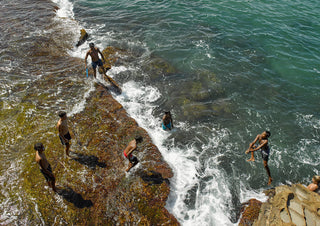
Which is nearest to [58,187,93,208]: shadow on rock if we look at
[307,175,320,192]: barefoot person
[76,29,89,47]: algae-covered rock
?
[307,175,320,192]: barefoot person

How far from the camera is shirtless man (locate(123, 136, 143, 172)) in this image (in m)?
8.20

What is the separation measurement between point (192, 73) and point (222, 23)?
9.67 m

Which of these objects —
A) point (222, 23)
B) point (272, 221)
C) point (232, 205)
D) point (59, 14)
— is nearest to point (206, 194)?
point (232, 205)

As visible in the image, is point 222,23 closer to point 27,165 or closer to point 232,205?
point 232,205

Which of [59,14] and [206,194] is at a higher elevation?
[59,14]

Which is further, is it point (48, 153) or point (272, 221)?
point (48, 153)

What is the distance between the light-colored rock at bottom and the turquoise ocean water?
922 millimetres

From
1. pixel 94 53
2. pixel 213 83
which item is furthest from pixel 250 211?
pixel 94 53

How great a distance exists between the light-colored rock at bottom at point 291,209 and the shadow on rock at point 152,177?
13.7 ft

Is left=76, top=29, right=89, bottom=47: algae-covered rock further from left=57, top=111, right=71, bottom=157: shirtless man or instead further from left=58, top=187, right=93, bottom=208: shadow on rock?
left=58, top=187, right=93, bottom=208: shadow on rock

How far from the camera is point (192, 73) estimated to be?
15.9m

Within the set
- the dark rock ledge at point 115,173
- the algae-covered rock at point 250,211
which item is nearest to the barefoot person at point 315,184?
the algae-covered rock at point 250,211

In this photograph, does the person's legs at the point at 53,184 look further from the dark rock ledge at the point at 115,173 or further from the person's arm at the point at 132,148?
the person's arm at the point at 132,148

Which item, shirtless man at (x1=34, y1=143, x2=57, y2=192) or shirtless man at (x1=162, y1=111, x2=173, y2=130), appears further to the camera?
shirtless man at (x1=162, y1=111, x2=173, y2=130)
